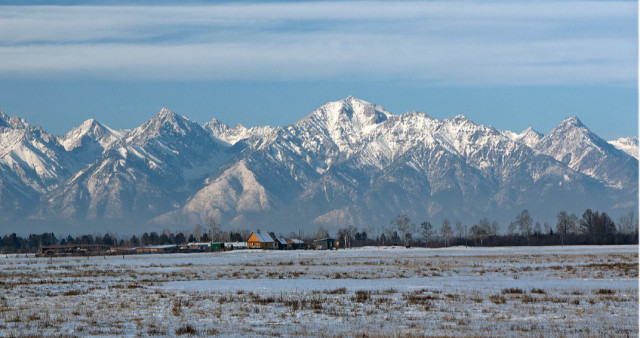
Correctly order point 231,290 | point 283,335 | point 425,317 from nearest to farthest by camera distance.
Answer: point 283,335 < point 425,317 < point 231,290

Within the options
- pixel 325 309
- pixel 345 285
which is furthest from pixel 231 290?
pixel 325 309

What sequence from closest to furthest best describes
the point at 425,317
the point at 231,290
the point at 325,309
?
the point at 425,317 → the point at 325,309 → the point at 231,290

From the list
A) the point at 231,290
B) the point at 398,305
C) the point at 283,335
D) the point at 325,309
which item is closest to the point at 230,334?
the point at 283,335

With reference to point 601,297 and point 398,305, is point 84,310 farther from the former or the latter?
point 601,297

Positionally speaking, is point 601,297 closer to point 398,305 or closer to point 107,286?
point 398,305

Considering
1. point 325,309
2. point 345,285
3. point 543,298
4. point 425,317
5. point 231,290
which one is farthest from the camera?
point 345,285

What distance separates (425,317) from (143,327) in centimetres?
1249

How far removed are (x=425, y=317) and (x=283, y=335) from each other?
7874mm

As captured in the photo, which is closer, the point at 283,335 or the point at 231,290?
the point at 283,335

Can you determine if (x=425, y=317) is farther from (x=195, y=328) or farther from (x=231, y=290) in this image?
(x=231, y=290)

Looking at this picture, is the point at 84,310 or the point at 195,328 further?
the point at 84,310

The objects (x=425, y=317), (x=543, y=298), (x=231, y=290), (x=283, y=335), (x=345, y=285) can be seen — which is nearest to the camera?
(x=283, y=335)

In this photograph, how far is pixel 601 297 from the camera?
47.9m

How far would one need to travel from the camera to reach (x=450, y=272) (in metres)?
75.0
